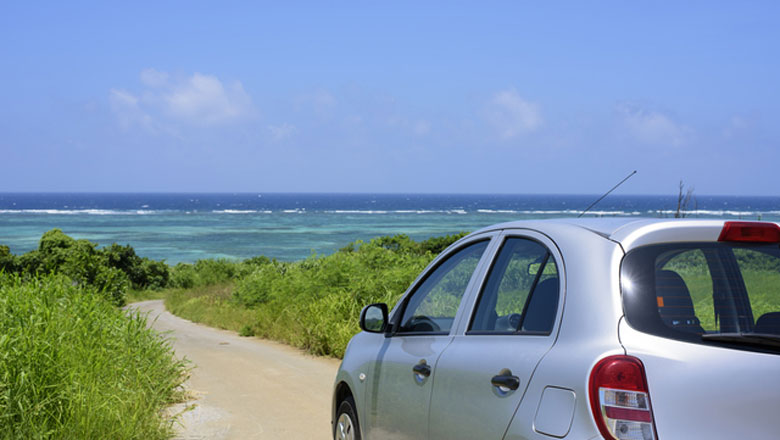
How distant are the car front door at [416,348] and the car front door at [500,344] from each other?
5.9 inches

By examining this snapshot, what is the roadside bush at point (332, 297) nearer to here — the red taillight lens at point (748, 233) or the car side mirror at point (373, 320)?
the car side mirror at point (373, 320)

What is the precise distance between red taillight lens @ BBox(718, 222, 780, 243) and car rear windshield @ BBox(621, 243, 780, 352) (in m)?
0.05

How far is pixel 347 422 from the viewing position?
218 inches

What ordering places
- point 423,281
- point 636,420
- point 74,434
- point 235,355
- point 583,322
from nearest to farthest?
1. point 636,420
2. point 583,322
3. point 423,281
4. point 74,434
5. point 235,355

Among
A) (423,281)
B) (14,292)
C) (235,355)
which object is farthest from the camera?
(235,355)

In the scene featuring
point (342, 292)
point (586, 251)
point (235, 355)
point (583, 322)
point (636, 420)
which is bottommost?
point (235, 355)

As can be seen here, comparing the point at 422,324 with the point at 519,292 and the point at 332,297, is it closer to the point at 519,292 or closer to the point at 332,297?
the point at 519,292

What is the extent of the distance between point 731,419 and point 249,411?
6597 millimetres

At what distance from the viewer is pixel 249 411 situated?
8.52 metres

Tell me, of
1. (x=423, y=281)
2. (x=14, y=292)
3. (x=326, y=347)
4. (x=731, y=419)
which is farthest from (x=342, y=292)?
(x=731, y=419)

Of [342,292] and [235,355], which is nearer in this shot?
[235,355]

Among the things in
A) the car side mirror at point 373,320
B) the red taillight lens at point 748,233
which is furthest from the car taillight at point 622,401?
the car side mirror at point 373,320

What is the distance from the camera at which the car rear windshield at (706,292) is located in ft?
9.25

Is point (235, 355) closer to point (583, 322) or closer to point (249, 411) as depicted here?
point (249, 411)
